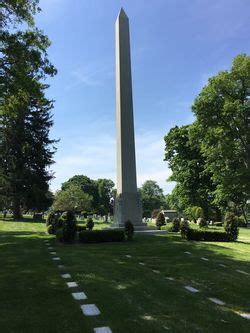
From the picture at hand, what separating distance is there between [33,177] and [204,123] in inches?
833

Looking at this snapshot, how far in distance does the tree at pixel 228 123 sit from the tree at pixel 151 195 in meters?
84.1

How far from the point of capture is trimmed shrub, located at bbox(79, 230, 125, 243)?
57.8 ft

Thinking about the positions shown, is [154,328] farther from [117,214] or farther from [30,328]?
[117,214]

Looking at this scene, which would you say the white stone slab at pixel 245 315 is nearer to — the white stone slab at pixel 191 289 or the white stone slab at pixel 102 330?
the white stone slab at pixel 191 289

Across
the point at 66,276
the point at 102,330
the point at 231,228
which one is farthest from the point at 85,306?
the point at 231,228

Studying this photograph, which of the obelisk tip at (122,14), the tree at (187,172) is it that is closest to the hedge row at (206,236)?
the obelisk tip at (122,14)

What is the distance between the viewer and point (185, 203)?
43719 mm

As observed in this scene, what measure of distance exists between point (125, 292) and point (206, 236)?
528 inches

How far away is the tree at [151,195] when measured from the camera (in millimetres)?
119312

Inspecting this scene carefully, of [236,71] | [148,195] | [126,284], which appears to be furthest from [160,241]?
[148,195]

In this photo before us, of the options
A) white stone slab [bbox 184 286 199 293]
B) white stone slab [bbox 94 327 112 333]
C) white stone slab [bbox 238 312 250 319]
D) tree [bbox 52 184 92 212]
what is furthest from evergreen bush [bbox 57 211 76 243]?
tree [bbox 52 184 92 212]

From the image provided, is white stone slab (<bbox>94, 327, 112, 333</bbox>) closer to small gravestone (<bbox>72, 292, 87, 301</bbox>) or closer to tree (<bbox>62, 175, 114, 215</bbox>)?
small gravestone (<bbox>72, 292, 87, 301</bbox>)

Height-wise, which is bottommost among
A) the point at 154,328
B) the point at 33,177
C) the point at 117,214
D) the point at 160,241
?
the point at 154,328

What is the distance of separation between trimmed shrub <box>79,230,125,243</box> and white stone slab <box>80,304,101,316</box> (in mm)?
11195
